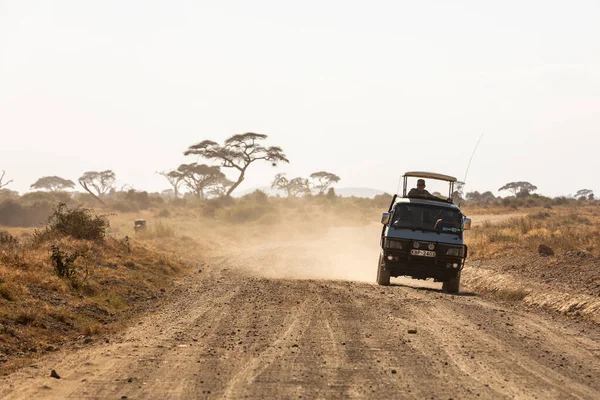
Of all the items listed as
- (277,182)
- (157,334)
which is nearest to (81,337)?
(157,334)

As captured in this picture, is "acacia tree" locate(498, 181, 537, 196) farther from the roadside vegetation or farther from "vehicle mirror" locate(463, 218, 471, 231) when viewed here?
"vehicle mirror" locate(463, 218, 471, 231)

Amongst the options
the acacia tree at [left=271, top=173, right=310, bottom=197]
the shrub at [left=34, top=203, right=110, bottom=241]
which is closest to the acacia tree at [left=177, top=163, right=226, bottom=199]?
the acacia tree at [left=271, top=173, right=310, bottom=197]

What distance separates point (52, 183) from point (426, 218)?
93.6 meters

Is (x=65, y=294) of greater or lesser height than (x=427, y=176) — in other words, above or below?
below

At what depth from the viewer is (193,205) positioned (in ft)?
233

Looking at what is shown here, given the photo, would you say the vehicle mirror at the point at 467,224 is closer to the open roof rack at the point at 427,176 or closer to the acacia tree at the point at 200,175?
the open roof rack at the point at 427,176

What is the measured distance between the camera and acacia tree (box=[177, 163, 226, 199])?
81938mm

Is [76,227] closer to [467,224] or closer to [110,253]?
[110,253]

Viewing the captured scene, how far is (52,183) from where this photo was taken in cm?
10219

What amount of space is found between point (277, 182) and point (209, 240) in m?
67.7

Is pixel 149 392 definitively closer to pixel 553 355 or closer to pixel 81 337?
pixel 81 337

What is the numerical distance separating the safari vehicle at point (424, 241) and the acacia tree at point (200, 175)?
66.3 meters

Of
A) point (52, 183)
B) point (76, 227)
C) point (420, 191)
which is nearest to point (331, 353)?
point (420, 191)

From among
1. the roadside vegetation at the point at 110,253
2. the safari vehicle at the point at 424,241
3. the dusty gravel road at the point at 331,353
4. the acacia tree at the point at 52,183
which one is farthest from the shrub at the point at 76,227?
the acacia tree at the point at 52,183
